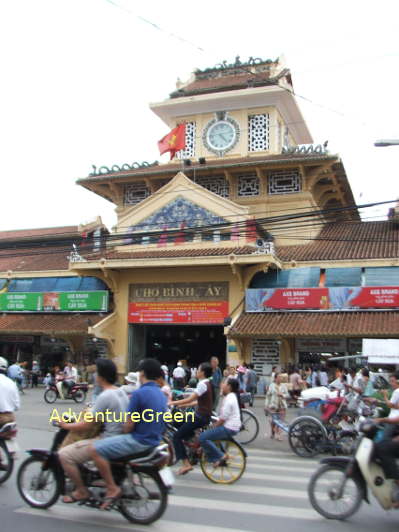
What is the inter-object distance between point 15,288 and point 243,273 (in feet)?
40.9

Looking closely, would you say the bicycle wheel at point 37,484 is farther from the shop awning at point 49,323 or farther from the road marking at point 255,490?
the shop awning at point 49,323

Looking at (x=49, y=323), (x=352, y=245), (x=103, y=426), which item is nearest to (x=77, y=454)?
(x=103, y=426)

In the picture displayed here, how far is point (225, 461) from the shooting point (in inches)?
324

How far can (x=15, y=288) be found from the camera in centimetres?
2984

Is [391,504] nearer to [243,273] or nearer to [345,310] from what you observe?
[345,310]

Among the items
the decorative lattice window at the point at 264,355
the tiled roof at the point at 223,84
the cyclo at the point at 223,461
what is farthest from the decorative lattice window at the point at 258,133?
the cyclo at the point at 223,461

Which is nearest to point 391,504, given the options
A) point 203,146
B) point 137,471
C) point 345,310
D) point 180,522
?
point 180,522

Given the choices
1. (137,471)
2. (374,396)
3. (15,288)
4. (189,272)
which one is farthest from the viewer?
(15,288)

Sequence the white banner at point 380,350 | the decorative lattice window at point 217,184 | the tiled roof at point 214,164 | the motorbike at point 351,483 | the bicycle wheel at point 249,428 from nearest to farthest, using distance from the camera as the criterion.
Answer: the motorbike at point 351,483, the bicycle wheel at point 249,428, the white banner at point 380,350, the tiled roof at point 214,164, the decorative lattice window at point 217,184

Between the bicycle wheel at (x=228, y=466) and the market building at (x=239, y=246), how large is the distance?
1238 cm

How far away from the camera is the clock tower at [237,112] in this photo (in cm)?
2934

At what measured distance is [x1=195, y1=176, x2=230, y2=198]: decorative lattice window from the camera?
28.5m

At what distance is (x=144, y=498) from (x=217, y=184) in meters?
23.6

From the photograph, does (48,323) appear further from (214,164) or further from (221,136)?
(221,136)
